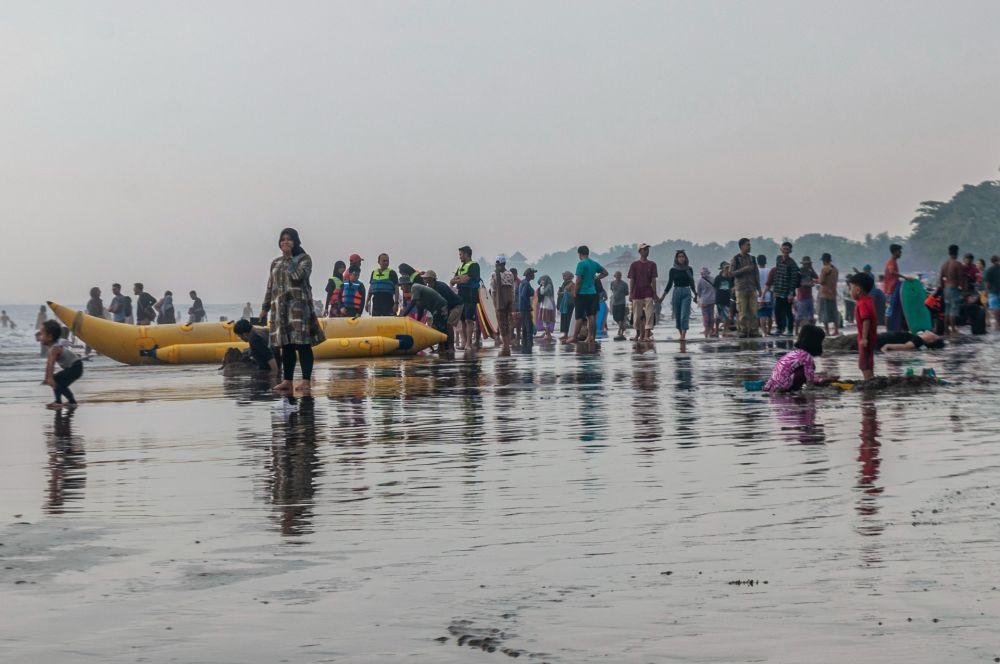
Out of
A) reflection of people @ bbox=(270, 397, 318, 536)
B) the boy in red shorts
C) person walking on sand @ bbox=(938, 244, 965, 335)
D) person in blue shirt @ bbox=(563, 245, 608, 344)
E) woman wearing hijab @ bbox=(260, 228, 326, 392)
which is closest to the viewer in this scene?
reflection of people @ bbox=(270, 397, 318, 536)

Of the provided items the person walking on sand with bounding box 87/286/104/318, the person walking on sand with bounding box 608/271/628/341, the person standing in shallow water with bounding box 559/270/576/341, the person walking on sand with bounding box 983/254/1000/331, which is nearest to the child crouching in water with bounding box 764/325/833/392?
the person walking on sand with bounding box 983/254/1000/331

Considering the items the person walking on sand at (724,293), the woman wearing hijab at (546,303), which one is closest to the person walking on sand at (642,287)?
the person walking on sand at (724,293)

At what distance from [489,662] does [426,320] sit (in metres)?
28.5

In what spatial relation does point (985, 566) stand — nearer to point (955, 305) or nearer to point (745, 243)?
point (745, 243)

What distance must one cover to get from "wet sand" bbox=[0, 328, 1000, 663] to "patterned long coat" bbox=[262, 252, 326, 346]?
116 inches

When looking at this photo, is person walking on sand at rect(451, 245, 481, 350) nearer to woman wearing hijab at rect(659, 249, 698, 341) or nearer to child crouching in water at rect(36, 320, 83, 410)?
woman wearing hijab at rect(659, 249, 698, 341)

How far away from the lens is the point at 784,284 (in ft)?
94.7

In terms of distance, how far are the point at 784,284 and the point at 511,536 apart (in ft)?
77.2

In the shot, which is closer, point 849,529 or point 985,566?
point 985,566

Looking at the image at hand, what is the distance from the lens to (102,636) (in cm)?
443

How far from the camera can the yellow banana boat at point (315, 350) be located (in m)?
24.2

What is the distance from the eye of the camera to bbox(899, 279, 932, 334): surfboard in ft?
85.5

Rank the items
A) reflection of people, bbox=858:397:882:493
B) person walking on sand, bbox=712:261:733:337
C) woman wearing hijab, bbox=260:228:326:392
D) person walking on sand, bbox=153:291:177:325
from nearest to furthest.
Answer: reflection of people, bbox=858:397:882:493 < woman wearing hijab, bbox=260:228:326:392 < person walking on sand, bbox=712:261:733:337 < person walking on sand, bbox=153:291:177:325

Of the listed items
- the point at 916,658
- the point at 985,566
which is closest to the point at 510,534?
the point at 985,566
